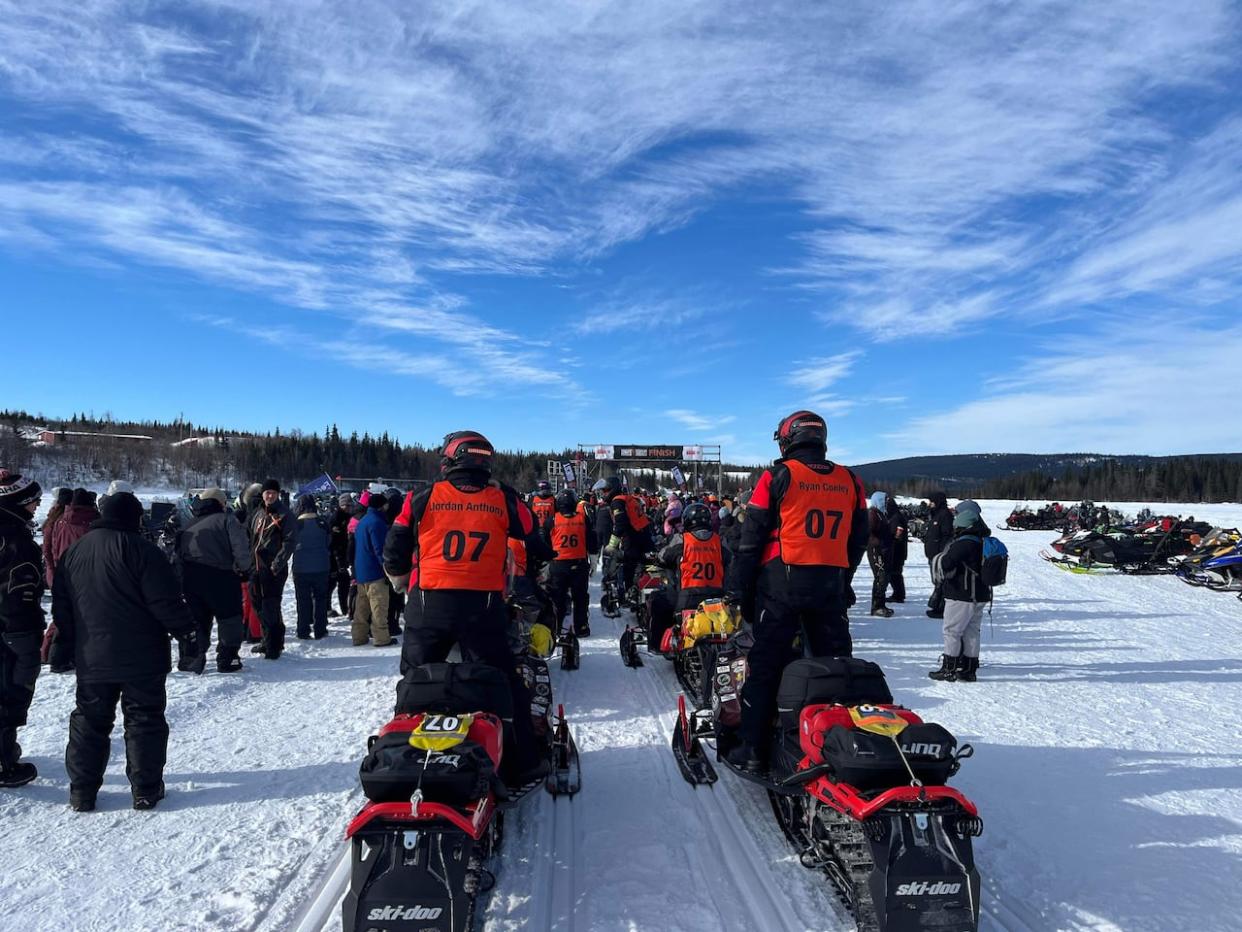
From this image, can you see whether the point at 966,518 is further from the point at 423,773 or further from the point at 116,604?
the point at 116,604

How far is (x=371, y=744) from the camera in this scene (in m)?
3.25

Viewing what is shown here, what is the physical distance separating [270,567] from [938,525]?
30.0 feet

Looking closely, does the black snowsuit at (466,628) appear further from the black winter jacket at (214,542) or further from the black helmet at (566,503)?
the black helmet at (566,503)

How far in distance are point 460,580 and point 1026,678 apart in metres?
6.45

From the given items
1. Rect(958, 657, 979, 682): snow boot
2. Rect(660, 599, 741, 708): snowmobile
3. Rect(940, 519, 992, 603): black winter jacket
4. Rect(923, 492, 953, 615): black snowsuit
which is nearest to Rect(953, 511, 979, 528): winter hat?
Rect(940, 519, 992, 603): black winter jacket

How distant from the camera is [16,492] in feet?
14.9

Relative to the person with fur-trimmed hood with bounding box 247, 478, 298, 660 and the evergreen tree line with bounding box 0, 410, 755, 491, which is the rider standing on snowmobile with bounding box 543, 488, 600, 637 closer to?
the person with fur-trimmed hood with bounding box 247, 478, 298, 660

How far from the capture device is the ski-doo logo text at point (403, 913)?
8.65ft

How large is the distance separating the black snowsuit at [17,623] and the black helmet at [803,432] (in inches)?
180

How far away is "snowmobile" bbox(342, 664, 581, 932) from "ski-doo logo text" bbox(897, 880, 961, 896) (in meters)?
1.61

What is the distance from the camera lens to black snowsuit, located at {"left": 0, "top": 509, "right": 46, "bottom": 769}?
14.3ft

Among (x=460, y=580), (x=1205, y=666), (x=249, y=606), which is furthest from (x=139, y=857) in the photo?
(x=1205, y=666)

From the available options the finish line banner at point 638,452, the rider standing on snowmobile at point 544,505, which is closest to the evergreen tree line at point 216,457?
the finish line banner at point 638,452

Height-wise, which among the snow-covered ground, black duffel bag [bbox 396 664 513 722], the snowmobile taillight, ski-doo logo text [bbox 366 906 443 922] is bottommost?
the snow-covered ground
